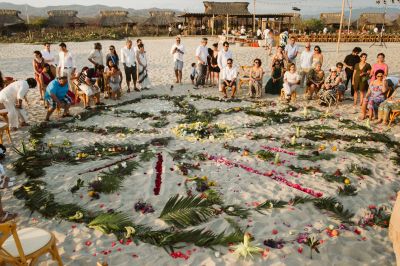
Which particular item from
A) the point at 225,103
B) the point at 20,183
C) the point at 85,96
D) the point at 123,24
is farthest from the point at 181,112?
the point at 123,24

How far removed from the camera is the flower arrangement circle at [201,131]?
7863 millimetres

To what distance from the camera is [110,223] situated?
4.50 metres

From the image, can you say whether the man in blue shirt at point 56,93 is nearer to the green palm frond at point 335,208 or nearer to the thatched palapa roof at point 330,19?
the green palm frond at point 335,208

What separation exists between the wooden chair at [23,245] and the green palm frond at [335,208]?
12.5 ft

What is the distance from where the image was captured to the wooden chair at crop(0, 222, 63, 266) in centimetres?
305

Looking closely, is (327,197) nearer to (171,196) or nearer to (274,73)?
(171,196)

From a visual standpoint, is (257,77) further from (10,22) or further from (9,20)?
(9,20)

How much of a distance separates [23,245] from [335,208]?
4.26 m

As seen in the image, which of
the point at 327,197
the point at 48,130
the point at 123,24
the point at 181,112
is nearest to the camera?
the point at 327,197

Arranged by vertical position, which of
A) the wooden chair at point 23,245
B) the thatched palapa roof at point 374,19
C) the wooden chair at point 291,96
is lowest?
the wooden chair at point 23,245

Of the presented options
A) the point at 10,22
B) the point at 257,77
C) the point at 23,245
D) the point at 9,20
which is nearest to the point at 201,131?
the point at 257,77

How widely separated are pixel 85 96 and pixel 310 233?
8.19 meters

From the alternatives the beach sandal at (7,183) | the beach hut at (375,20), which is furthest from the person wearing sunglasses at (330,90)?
the beach hut at (375,20)

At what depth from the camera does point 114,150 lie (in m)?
7.00
